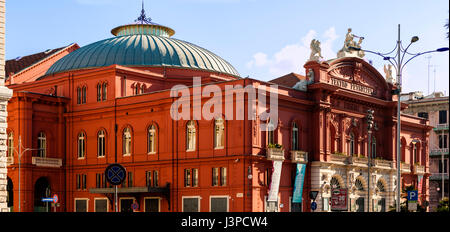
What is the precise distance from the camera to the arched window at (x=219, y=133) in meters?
61.0

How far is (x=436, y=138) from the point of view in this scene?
9906cm

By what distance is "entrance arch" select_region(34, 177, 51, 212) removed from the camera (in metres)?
69.4

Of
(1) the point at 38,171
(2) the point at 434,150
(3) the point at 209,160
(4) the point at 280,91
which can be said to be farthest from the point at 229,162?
(2) the point at 434,150

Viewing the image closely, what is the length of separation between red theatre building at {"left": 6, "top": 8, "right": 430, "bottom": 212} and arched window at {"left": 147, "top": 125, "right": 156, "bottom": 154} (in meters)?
0.11

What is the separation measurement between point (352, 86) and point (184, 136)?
1867 centimetres

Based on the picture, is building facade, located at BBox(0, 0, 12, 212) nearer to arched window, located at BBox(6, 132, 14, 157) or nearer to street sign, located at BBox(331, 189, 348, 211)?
street sign, located at BBox(331, 189, 348, 211)

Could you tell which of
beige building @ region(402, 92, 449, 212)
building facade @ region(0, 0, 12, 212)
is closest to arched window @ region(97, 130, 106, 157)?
building facade @ region(0, 0, 12, 212)

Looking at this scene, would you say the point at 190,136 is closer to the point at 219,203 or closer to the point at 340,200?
the point at 219,203

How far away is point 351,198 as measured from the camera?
6856cm

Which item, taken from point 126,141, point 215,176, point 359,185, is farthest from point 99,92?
point 359,185

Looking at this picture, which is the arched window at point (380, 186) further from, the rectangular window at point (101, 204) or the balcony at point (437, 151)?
the rectangular window at point (101, 204)

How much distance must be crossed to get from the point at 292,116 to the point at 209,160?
8.77 meters

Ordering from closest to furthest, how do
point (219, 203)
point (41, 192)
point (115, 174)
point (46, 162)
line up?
point (115, 174), point (219, 203), point (46, 162), point (41, 192)
